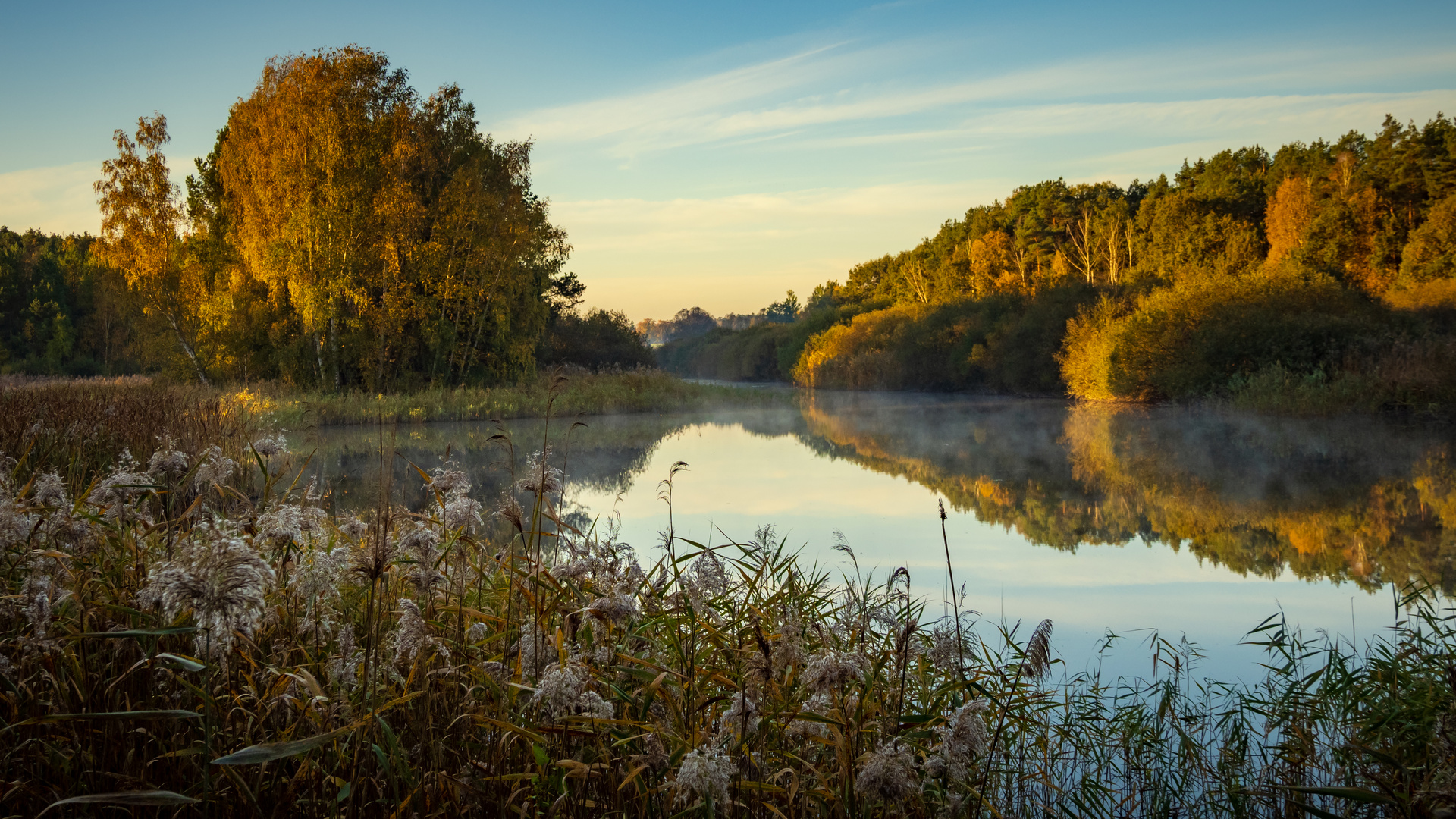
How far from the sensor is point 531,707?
2.18m

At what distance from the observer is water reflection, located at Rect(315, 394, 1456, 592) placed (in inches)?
258

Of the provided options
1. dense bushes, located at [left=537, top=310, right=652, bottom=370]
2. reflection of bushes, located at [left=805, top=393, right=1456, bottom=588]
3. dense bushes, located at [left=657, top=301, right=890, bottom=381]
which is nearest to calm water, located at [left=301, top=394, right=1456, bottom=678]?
reflection of bushes, located at [left=805, top=393, right=1456, bottom=588]

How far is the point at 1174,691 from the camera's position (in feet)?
11.0

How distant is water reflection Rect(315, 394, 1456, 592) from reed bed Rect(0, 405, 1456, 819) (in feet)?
1.41

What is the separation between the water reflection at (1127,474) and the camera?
21.5 ft

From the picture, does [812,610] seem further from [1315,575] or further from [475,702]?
[1315,575]

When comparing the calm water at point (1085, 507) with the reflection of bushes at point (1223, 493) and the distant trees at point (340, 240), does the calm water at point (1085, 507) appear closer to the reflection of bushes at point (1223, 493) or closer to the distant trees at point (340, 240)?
the reflection of bushes at point (1223, 493)

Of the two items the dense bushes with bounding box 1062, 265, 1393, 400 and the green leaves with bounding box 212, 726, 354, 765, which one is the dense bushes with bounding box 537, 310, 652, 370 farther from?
the green leaves with bounding box 212, 726, 354, 765

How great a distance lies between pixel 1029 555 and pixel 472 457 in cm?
900

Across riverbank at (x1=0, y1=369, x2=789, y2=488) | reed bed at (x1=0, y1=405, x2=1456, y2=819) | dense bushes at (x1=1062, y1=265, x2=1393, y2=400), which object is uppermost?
dense bushes at (x1=1062, y1=265, x2=1393, y2=400)

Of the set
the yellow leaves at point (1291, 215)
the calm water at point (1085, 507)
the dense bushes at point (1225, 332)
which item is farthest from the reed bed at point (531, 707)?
the yellow leaves at point (1291, 215)

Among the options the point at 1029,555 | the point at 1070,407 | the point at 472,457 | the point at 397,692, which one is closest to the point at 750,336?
the point at 1070,407

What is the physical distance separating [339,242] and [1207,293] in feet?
72.1

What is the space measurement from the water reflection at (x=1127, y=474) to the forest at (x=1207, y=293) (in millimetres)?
1883
